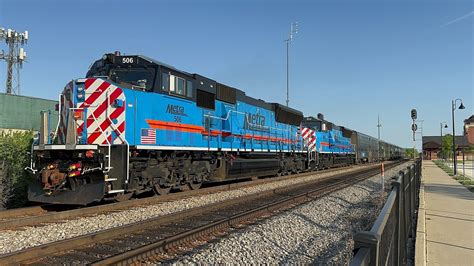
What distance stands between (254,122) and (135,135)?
9075 mm

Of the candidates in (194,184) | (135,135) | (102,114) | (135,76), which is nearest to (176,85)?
(135,76)

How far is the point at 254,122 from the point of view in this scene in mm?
18516

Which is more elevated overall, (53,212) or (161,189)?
(161,189)

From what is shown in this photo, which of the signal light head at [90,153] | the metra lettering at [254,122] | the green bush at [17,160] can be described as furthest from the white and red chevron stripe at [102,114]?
the metra lettering at [254,122]

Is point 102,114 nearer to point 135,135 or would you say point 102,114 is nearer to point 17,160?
point 135,135

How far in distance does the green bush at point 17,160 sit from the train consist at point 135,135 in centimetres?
95

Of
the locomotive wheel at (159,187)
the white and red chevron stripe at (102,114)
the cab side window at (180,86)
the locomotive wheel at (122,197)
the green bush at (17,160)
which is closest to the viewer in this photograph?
the white and red chevron stripe at (102,114)

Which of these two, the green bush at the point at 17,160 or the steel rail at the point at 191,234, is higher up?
the green bush at the point at 17,160

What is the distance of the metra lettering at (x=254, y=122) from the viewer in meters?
17.6

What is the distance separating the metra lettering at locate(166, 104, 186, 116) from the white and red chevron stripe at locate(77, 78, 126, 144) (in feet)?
6.16

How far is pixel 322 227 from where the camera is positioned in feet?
28.0

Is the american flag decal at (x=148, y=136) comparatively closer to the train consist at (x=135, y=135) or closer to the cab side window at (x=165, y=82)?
the train consist at (x=135, y=135)

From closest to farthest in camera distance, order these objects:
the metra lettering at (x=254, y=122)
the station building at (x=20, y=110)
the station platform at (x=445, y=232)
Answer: the station platform at (x=445, y=232)
the metra lettering at (x=254, y=122)
the station building at (x=20, y=110)

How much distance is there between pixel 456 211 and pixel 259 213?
500cm
